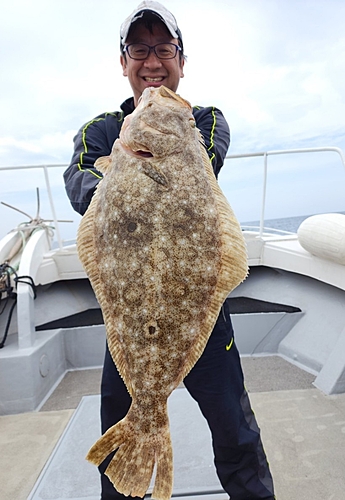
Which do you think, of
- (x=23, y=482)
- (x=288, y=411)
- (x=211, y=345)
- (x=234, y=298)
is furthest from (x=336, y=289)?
(x=23, y=482)

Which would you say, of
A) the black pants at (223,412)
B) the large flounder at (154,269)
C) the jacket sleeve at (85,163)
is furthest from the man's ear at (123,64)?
the black pants at (223,412)

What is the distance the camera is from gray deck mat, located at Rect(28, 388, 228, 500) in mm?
2488

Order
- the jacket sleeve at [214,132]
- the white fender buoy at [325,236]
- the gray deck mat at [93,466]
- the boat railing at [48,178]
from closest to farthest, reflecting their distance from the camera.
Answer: the jacket sleeve at [214,132] → the gray deck mat at [93,466] → the white fender buoy at [325,236] → the boat railing at [48,178]

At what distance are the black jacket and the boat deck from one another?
1918 mm

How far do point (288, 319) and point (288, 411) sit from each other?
1.51 m

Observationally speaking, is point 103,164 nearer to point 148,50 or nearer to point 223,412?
point 148,50

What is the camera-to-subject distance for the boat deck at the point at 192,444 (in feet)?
8.40

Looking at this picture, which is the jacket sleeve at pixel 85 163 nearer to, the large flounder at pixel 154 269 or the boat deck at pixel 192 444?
the large flounder at pixel 154 269

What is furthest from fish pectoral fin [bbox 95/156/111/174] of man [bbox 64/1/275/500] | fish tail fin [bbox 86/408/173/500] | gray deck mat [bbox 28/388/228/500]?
gray deck mat [bbox 28/388/228/500]

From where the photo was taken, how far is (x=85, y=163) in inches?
78.2

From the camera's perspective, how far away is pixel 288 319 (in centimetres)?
480

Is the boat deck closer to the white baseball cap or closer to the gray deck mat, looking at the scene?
the gray deck mat

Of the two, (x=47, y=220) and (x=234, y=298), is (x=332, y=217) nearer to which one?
(x=234, y=298)

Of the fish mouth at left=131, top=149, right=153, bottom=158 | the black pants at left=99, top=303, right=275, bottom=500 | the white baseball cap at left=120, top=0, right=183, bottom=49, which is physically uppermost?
the white baseball cap at left=120, top=0, right=183, bottom=49
